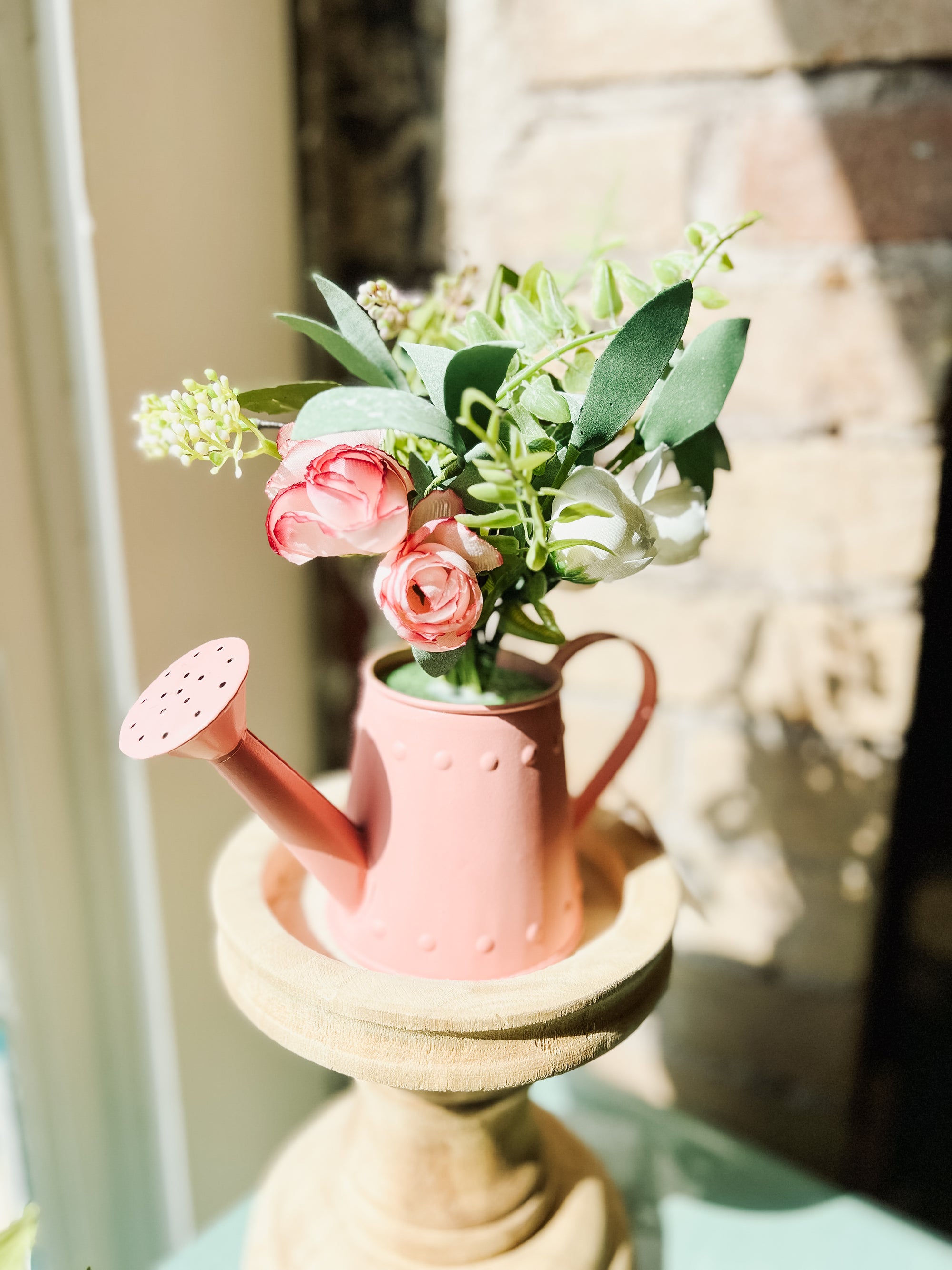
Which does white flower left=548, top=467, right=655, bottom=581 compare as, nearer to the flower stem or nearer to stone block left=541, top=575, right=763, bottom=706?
the flower stem

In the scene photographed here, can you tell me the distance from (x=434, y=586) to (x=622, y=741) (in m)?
0.19

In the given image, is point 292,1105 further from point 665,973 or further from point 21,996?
point 665,973

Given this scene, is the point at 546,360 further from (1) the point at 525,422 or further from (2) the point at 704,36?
(2) the point at 704,36

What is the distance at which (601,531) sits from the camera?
1.16 feet

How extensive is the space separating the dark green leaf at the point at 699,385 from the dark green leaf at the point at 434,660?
126 mm

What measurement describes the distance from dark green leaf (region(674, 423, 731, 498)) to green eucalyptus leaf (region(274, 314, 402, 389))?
13 centimetres

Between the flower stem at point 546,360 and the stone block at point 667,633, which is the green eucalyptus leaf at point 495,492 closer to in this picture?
the flower stem at point 546,360

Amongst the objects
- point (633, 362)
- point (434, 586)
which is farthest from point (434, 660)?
point (633, 362)

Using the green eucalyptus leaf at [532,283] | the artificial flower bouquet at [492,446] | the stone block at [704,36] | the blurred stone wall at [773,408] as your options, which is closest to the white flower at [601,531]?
the artificial flower bouquet at [492,446]

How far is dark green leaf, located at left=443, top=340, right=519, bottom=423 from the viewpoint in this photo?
330 millimetres

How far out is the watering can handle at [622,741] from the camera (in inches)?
18.8

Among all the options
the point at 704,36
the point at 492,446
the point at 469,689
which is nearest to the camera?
the point at 492,446

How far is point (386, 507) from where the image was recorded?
33 centimetres

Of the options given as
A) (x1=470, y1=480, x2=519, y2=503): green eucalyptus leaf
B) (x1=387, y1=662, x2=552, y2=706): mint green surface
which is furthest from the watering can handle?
(x1=470, y1=480, x2=519, y2=503): green eucalyptus leaf
